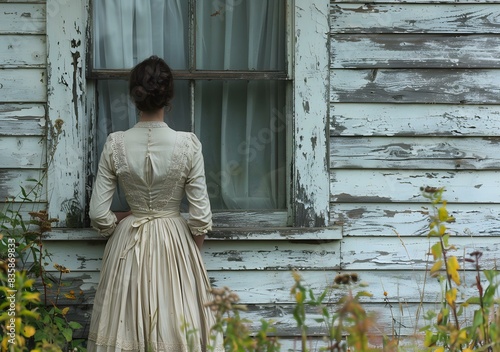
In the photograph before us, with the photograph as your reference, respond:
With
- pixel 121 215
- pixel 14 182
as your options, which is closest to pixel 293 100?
pixel 121 215

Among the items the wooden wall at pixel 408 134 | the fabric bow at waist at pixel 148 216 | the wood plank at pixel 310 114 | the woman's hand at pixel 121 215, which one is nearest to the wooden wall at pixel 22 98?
the woman's hand at pixel 121 215

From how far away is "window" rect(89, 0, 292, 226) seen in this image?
4852mm

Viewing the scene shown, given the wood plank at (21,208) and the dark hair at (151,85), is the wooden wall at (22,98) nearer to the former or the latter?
the wood plank at (21,208)

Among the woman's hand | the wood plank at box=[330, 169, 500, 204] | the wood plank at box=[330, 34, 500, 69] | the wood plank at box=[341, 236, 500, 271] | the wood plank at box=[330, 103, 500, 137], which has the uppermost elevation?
the wood plank at box=[330, 34, 500, 69]

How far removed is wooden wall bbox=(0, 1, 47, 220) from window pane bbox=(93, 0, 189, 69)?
0.32 m

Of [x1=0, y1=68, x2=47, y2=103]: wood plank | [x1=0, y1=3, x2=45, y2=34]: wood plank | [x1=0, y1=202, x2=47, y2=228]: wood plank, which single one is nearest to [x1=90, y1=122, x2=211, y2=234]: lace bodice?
[x1=0, y1=202, x2=47, y2=228]: wood plank

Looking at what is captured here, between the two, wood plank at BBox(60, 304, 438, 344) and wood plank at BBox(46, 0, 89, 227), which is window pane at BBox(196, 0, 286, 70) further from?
wood plank at BBox(60, 304, 438, 344)

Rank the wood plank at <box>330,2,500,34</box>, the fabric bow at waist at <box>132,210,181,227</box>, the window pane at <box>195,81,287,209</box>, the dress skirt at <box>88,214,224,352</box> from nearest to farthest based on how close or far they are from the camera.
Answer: the dress skirt at <box>88,214,224,352</box> < the fabric bow at waist at <box>132,210,181,227</box> < the wood plank at <box>330,2,500,34</box> < the window pane at <box>195,81,287,209</box>

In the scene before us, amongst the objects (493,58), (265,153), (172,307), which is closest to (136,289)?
(172,307)

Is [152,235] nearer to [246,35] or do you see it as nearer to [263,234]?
[263,234]

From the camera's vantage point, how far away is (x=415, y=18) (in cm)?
483

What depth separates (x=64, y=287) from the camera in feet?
15.6

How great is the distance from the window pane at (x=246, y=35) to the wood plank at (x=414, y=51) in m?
0.33

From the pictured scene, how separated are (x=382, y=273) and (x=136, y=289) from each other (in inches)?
56.5
